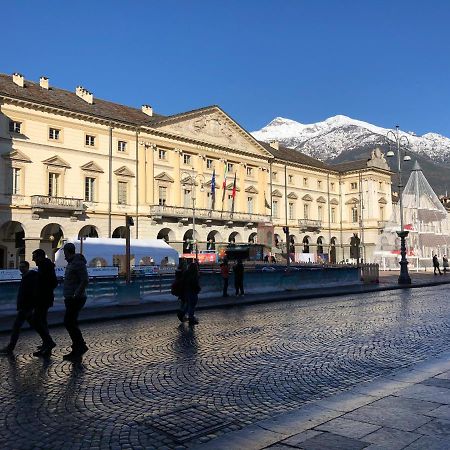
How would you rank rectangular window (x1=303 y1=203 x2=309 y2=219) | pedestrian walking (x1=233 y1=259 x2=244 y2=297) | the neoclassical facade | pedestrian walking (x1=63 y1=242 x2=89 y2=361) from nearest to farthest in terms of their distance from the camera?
pedestrian walking (x1=63 y1=242 x2=89 y2=361), pedestrian walking (x1=233 y1=259 x2=244 y2=297), the neoclassical facade, rectangular window (x1=303 y1=203 x2=309 y2=219)

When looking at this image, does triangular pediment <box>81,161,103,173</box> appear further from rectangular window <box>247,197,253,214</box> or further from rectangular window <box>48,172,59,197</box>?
rectangular window <box>247,197,253,214</box>

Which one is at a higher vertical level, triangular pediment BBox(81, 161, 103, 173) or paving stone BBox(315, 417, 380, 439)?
triangular pediment BBox(81, 161, 103, 173)

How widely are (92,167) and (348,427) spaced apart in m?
43.5

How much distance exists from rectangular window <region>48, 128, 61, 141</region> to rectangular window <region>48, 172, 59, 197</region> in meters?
3.10

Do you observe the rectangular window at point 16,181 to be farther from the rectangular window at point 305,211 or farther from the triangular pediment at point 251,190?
the rectangular window at point 305,211

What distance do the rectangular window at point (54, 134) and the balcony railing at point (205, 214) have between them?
35.6 ft

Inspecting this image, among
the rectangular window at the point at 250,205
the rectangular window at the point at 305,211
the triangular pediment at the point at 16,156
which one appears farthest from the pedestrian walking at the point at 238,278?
the rectangular window at the point at 305,211

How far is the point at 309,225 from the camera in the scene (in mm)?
68438

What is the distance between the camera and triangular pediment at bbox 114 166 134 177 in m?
47.3

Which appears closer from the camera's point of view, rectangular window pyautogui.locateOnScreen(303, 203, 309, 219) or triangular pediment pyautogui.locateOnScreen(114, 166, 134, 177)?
triangular pediment pyautogui.locateOnScreen(114, 166, 134, 177)

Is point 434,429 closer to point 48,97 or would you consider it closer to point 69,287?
point 69,287

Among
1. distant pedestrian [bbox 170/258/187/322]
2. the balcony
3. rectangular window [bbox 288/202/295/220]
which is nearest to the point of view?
distant pedestrian [bbox 170/258/187/322]

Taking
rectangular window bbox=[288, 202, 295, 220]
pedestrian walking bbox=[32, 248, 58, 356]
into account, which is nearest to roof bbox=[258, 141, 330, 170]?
rectangular window bbox=[288, 202, 295, 220]

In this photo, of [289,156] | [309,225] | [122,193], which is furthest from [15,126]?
[309,225]
